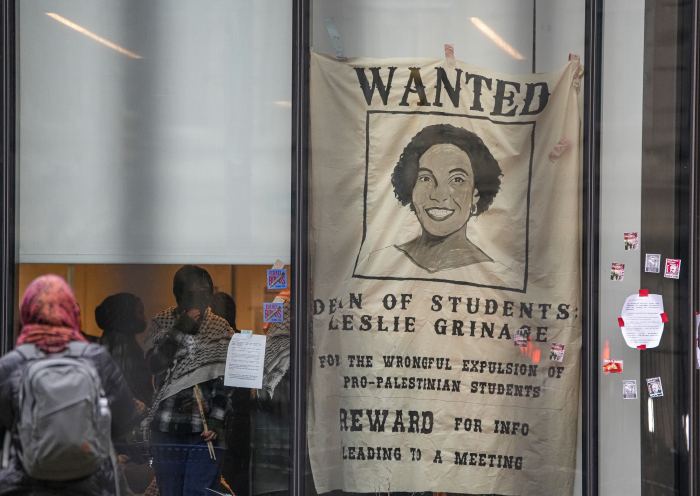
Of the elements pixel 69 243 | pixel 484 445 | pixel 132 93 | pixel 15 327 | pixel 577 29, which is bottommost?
pixel 484 445

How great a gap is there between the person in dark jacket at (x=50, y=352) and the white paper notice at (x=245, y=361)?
152 cm

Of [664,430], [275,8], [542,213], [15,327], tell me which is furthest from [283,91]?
[664,430]

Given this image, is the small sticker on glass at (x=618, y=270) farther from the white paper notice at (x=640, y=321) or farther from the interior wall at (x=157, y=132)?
the interior wall at (x=157, y=132)

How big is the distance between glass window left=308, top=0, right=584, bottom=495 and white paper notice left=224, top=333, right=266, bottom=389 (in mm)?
364

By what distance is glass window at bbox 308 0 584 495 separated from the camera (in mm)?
6129

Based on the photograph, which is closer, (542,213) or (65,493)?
(65,493)

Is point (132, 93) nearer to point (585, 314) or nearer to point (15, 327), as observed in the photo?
point (15, 327)

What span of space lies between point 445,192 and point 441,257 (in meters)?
0.45

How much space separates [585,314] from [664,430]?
1.02 m

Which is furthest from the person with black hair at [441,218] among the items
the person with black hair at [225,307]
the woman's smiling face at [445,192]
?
the person with black hair at [225,307]

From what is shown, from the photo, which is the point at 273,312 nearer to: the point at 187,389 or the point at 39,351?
the point at 187,389

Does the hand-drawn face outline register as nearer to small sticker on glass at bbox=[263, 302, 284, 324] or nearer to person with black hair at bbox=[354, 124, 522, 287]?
person with black hair at bbox=[354, 124, 522, 287]

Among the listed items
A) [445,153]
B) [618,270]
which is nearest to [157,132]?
[445,153]

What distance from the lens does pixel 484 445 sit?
6.16 metres
